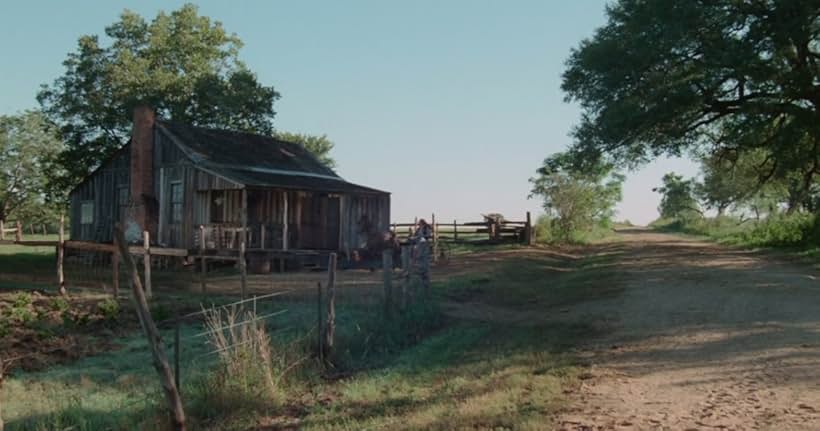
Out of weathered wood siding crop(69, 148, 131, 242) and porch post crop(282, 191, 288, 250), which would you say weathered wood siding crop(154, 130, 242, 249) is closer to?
porch post crop(282, 191, 288, 250)

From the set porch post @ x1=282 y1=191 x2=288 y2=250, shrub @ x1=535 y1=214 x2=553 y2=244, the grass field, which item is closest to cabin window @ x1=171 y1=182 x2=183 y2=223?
porch post @ x1=282 y1=191 x2=288 y2=250

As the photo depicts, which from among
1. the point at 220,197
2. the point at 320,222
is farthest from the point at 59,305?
the point at 320,222

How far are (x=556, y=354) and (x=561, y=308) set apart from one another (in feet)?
14.4

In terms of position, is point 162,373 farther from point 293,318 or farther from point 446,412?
point 293,318

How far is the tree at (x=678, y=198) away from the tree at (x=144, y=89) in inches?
1907

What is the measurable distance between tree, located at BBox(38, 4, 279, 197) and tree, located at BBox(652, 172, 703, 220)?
48434 mm

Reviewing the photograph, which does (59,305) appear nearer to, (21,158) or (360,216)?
(360,216)

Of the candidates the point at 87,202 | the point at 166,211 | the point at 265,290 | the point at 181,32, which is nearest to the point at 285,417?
the point at 265,290

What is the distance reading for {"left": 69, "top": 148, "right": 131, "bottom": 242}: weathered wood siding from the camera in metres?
26.6

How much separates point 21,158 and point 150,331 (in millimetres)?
50233

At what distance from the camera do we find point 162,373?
4.53 m

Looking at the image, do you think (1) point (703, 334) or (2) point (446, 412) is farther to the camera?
(1) point (703, 334)

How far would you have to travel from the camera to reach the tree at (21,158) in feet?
151

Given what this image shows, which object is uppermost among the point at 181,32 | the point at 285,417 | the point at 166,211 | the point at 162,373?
the point at 181,32
